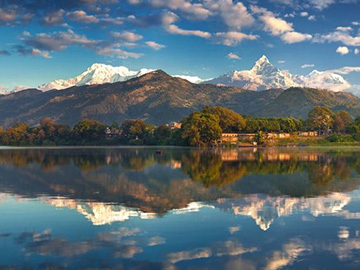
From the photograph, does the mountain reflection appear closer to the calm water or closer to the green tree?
the calm water

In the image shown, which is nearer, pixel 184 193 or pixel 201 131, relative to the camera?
pixel 184 193

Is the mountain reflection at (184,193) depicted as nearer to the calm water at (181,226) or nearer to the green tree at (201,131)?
the calm water at (181,226)

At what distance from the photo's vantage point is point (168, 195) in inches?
1426

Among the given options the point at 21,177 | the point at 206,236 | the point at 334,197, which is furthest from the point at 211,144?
the point at 206,236

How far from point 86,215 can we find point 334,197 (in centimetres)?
2163

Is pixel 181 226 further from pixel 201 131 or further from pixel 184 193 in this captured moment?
pixel 201 131

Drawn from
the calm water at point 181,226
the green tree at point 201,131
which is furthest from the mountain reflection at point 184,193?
the green tree at point 201,131

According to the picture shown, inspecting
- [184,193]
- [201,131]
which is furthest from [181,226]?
[201,131]

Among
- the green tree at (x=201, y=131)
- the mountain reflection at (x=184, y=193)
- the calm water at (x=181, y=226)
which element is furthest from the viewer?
the green tree at (x=201, y=131)

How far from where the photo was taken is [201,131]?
192 meters

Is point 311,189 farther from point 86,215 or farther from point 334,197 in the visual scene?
point 86,215

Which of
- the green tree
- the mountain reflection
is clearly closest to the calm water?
the mountain reflection

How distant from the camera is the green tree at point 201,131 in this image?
189 m

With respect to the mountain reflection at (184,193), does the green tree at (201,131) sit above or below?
above
